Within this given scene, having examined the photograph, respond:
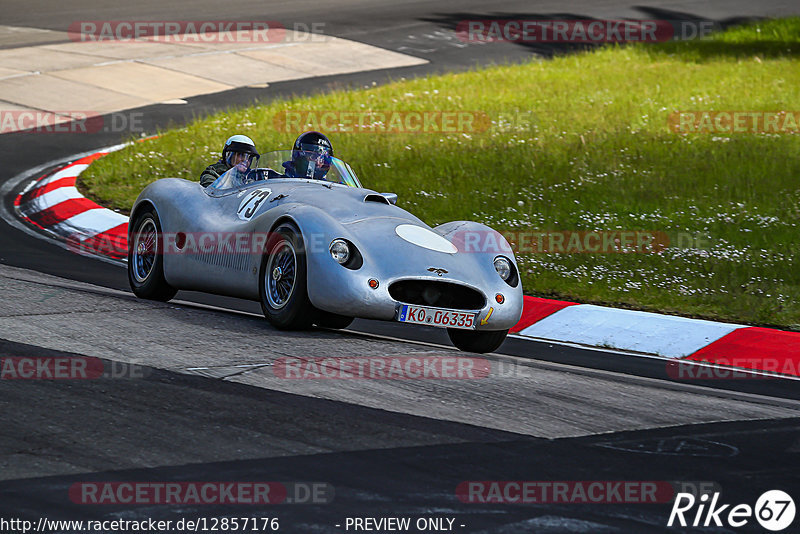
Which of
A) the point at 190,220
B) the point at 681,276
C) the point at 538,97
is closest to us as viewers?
the point at 190,220

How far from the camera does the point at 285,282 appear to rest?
7.73m

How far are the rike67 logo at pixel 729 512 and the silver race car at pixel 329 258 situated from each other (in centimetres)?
295

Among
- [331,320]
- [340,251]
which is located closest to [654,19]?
[331,320]

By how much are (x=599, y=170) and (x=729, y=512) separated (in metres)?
9.02

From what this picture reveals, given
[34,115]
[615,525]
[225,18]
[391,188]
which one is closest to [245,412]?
[615,525]

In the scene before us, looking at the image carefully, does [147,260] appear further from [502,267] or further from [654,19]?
[654,19]

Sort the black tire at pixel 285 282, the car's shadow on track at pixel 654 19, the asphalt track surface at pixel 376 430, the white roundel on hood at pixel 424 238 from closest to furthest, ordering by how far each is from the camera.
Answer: the asphalt track surface at pixel 376 430, the black tire at pixel 285 282, the white roundel on hood at pixel 424 238, the car's shadow on track at pixel 654 19

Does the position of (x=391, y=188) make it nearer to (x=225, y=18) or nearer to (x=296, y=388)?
(x=296, y=388)

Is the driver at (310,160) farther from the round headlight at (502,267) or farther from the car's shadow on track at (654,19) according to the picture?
the car's shadow on track at (654,19)

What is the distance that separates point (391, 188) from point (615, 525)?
8633 mm

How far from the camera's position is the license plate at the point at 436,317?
7383mm

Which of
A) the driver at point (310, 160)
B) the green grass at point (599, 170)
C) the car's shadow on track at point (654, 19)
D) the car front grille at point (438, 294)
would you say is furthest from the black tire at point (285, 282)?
the car's shadow on track at point (654, 19)

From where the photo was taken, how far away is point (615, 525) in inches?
173

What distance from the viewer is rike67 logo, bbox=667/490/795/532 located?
4500 millimetres
